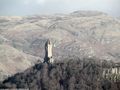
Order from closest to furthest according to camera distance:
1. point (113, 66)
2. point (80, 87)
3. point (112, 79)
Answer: point (80, 87)
point (112, 79)
point (113, 66)

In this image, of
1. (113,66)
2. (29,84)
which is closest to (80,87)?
(29,84)

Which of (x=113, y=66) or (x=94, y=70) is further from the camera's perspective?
(x=113, y=66)

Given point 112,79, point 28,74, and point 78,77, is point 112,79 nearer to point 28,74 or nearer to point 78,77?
point 78,77

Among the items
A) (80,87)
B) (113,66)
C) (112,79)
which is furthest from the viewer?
(113,66)

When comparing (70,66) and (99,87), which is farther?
(70,66)

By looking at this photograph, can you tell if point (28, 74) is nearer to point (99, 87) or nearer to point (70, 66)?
point (70, 66)

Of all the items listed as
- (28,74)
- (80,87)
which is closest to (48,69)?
(28,74)
